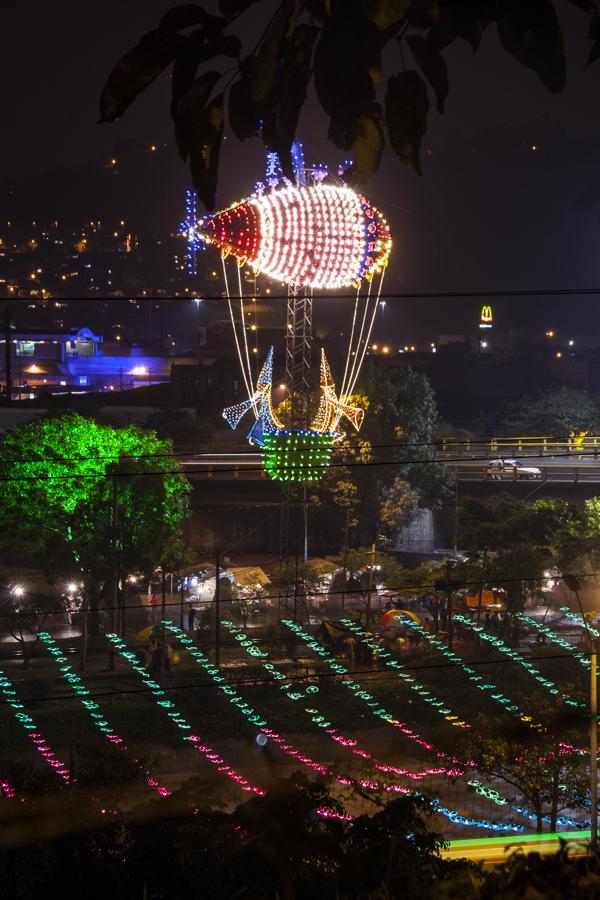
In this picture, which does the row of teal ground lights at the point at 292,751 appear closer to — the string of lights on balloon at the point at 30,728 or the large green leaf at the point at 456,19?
the string of lights on balloon at the point at 30,728

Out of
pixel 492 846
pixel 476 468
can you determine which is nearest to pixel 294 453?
pixel 492 846

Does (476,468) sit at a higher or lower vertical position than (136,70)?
lower

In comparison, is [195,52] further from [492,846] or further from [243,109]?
[492,846]

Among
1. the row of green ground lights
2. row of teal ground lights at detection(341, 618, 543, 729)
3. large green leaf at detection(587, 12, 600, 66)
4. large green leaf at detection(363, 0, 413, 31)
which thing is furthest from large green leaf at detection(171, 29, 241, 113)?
the row of green ground lights

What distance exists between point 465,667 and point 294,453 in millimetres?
4997

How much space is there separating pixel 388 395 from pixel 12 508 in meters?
13.0

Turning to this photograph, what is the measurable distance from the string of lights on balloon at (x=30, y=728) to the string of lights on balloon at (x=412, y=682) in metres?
5.15

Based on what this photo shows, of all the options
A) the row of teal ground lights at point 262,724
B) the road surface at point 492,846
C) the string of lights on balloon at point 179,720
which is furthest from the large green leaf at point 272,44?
the string of lights on balloon at point 179,720

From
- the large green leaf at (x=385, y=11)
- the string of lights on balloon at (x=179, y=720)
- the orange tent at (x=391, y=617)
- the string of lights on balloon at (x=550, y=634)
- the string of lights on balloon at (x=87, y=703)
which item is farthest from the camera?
the orange tent at (x=391, y=617)

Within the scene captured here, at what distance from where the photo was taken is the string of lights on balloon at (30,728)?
48.6 feet

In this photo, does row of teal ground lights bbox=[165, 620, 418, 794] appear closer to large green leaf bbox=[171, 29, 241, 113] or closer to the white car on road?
large green leaf bbox=[171, 29, 241, 113]

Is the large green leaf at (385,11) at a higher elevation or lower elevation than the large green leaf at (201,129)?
higher

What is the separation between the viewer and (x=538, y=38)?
1969 millimetres

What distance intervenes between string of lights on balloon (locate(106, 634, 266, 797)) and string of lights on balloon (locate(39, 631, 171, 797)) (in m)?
0.88
